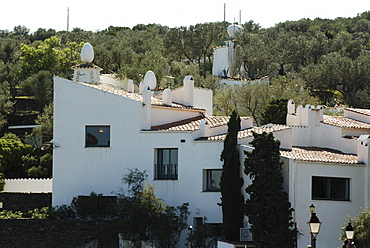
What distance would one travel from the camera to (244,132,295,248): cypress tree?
30453 millimetres

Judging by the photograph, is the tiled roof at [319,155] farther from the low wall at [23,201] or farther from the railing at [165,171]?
the low wall at [23,201]

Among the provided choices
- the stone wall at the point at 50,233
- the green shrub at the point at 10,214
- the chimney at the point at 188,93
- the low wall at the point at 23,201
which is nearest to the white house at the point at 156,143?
the stone wall at the point at 50,233

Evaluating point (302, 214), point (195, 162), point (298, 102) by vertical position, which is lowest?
point (302, 214)

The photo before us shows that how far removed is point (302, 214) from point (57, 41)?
54.2 m

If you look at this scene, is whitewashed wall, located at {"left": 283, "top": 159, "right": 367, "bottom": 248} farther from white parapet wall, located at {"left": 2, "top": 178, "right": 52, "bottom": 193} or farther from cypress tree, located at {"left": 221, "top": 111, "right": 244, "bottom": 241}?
white parapet wall, located at {"left": 2, "top": 178, "right": 52, "bottom": 193}

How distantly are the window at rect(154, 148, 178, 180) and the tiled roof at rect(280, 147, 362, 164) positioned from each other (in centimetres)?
535

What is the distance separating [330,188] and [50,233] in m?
13.3

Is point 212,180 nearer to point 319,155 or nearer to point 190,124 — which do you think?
point 190,124

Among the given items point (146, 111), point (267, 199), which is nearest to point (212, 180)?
point (146, 111)

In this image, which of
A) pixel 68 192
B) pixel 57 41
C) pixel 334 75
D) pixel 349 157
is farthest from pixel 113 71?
pixel 349 157

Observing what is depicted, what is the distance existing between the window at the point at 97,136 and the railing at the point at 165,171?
9.53ft

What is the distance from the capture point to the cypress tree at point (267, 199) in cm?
3045

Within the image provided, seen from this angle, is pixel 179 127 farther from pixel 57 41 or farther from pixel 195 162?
pixel 57 41

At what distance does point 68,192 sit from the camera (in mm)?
37312
